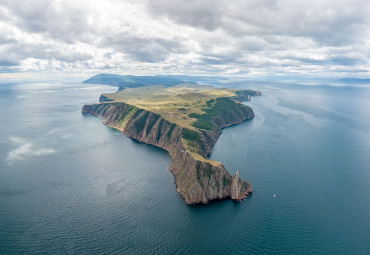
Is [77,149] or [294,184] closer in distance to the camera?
[294,184]

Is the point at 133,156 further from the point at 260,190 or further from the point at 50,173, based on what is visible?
the point at 260,190

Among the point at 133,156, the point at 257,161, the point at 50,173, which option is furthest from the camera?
the point at 133,156

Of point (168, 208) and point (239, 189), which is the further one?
point (239, 189)

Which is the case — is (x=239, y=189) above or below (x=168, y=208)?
above

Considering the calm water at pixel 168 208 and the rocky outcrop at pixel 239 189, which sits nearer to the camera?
the calm water at pixel 168 208

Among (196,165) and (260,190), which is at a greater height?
(196,165)

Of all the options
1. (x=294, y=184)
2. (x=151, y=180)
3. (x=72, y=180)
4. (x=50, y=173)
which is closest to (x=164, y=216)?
(x=151, y=180)

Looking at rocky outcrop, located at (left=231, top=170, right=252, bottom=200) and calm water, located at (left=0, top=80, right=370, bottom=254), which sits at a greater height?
rocky outcrop, located at (left=231, top=170, right=252, bottom=200)

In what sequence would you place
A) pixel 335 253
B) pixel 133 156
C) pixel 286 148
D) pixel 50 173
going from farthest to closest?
pixel 286 148 → pixel 133 156 → pixel 50 173 → pixel 335 253

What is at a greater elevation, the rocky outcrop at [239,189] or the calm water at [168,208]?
the rocky outcrop at [239,189]

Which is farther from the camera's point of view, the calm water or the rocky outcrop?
the rocky outcrop
